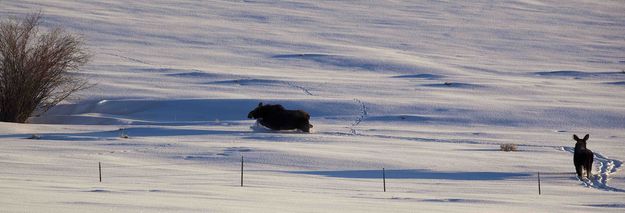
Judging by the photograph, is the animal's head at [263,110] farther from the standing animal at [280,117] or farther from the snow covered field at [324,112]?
the snow covered field at [324,112]

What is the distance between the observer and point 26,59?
29125mm

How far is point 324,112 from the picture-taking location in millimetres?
32469

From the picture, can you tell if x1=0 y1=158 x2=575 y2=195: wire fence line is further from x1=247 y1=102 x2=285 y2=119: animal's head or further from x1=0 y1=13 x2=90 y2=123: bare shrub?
x1=0 y1=13 x2=90 y2=123: bare shrub

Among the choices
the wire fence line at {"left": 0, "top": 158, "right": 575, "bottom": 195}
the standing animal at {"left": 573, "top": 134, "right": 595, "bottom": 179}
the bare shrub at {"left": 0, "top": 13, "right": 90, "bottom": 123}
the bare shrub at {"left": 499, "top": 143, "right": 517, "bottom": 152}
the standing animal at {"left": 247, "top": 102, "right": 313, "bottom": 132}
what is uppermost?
the bare shrub at {"left": 0, "top": 13, "right": 90, "bottom": 123}

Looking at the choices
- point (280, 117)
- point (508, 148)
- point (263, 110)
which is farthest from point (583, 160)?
point (263, 110)

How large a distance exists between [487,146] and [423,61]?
2867cm

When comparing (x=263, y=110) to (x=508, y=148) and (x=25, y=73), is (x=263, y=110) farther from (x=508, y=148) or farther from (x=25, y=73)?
(x=25, y=73)

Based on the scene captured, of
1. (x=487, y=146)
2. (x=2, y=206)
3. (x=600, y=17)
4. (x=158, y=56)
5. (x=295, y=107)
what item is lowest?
(x=2, y=206)

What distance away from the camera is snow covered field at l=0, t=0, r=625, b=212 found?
1418cm

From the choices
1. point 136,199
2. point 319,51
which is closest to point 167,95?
point 319,51

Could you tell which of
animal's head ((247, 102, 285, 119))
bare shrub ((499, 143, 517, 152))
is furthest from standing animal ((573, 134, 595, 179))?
animal's head ((247, 102, 285, 119))

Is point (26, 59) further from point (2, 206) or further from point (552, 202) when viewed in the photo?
point (2, 206)

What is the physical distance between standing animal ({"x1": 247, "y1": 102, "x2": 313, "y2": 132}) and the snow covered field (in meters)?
0.30

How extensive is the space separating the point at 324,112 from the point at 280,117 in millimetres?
7087
